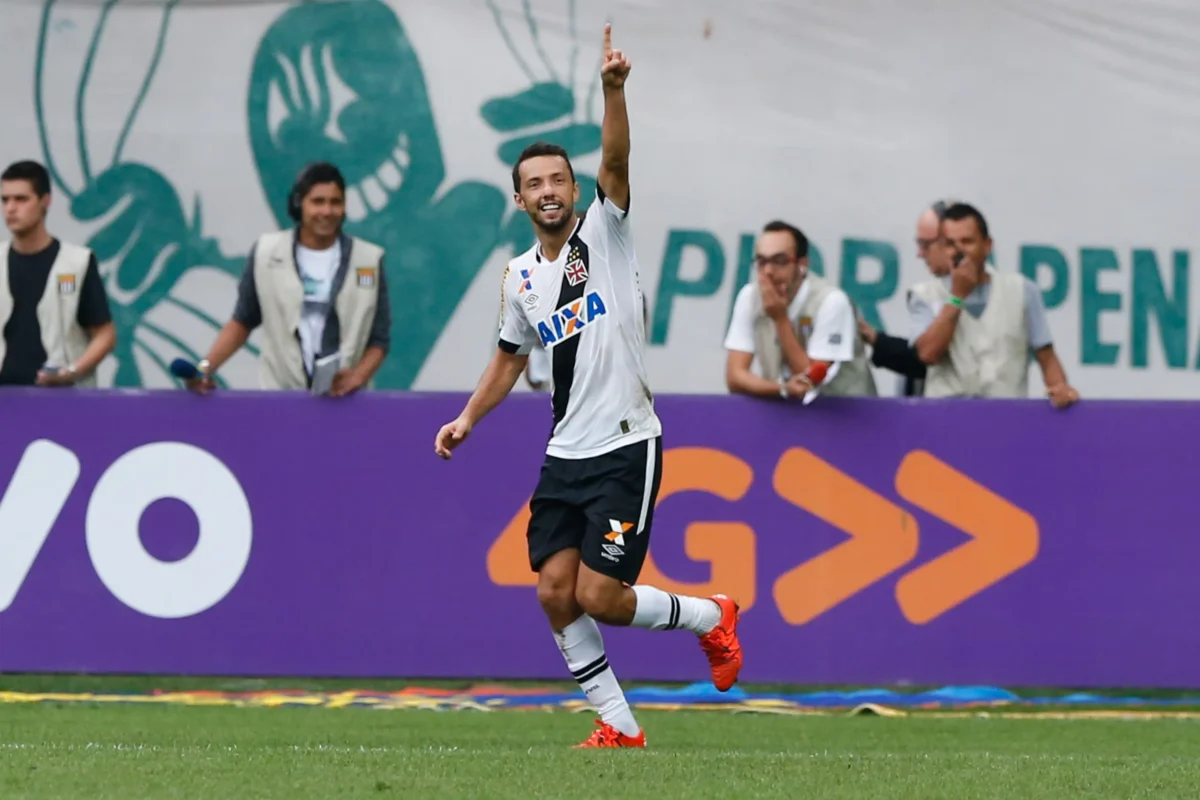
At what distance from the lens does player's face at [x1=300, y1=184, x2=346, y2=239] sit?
33.9 feet

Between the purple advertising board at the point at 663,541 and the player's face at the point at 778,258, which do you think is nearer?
the purple advertising board at the point at 663,541

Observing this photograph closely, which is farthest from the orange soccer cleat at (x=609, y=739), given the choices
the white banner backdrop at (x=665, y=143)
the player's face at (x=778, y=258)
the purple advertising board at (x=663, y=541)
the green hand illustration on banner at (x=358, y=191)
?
the green hand illustration on banner at (x=358, y=191)

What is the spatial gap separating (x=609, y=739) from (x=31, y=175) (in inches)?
182

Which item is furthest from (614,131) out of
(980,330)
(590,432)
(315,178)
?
(980,330)

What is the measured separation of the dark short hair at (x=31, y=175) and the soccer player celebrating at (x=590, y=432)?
3.73m

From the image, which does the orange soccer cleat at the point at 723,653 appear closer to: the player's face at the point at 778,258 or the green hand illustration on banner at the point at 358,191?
the player's face at the point at 778,258

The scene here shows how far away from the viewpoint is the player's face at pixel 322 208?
1034 centimetres

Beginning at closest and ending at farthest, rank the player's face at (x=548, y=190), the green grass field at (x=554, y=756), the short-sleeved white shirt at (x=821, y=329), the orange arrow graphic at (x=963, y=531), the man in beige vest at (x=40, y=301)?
1. the green grass field at (x=554, y=756)
2. the player's face at (x=548, y=190)
3. the orange arrow graphic at (x=963, y=531)
4. the short-sleeved white shirt at (x=821, y=329)
5. the man in beige vest at (x=40, y=301)

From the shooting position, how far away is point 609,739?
758 cm

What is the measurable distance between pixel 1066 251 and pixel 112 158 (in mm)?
5270

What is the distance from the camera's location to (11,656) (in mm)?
9977

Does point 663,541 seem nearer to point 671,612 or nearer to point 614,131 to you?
point 671,612

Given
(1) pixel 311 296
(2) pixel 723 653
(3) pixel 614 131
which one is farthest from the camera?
(1) pixel 311 296

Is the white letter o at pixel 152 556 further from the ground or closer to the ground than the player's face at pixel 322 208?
closer to the ground
